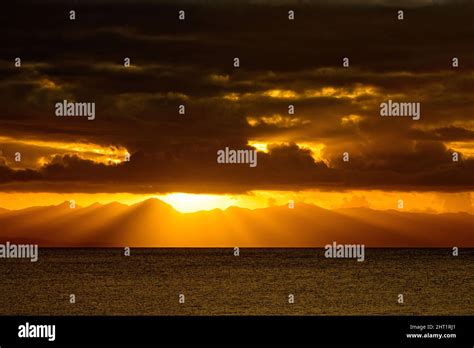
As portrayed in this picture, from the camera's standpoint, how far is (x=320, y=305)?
8575 centimetres
